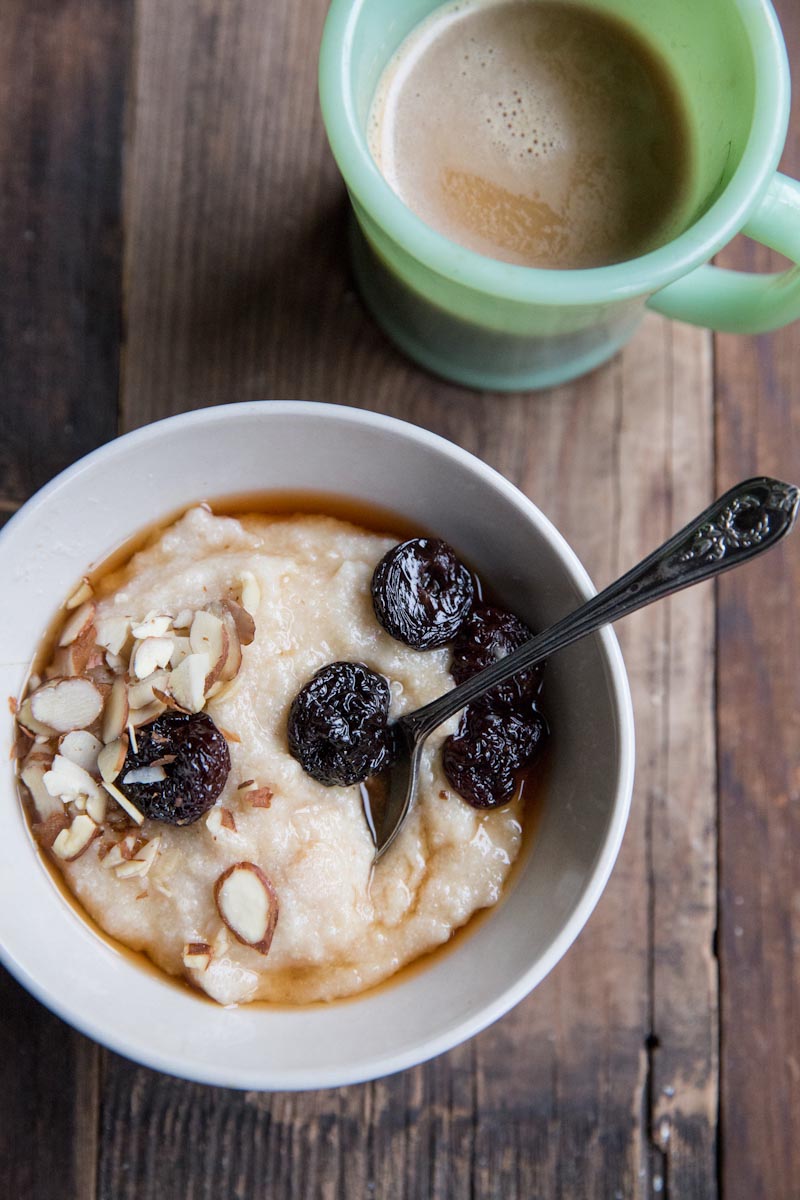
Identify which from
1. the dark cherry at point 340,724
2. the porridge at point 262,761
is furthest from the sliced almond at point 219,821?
the dark cherry at point 340,724

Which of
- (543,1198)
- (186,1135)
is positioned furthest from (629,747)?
(186,1135)

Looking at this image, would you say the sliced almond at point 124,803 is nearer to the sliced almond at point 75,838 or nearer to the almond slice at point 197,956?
the sliced almond at point 75,838

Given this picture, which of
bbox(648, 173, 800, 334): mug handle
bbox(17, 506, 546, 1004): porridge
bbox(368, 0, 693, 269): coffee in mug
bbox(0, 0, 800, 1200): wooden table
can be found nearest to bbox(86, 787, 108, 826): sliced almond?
bbox(17, 506, 546, 1004): porridge

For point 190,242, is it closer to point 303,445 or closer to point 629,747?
point 303,445

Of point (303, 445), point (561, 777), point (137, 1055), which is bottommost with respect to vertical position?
point (137, 1055)

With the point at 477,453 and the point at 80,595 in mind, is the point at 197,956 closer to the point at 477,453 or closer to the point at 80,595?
the point at 80,595

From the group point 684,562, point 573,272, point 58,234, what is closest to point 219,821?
point 684,562
